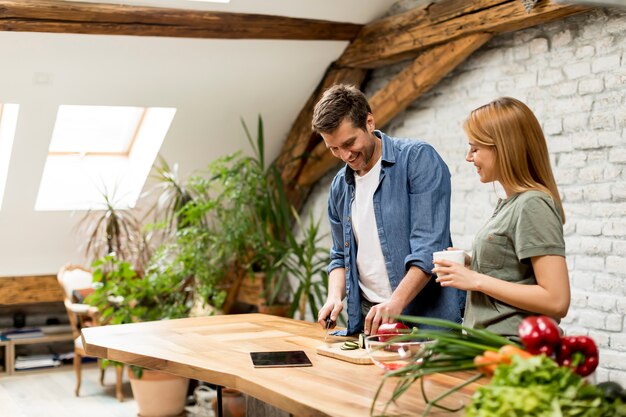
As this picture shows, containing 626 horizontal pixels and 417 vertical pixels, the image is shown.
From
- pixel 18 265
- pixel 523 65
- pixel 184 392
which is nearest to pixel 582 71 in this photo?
pixel 523 65

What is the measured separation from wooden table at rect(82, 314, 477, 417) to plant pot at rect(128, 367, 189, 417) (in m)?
2.00

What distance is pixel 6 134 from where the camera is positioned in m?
6.11

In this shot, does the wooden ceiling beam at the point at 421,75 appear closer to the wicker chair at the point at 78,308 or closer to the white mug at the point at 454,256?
the wicker chair at the point at 78,308

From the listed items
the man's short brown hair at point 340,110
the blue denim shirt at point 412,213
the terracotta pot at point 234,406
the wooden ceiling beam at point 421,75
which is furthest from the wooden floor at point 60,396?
the man's short brown hair at point 340,110

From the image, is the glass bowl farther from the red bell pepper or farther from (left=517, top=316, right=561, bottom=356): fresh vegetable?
(left=517, top=316, right=561, bottom=356): fresh vegetable

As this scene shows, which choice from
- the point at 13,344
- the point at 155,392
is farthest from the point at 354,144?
the point at 13,344

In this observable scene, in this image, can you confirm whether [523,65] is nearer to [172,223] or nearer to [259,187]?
[259,187]

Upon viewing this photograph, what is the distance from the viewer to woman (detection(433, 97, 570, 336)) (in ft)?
7.13

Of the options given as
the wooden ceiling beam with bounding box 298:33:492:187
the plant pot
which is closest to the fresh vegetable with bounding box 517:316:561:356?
the wooden ceiling beam with bounding box 298:33:492:187

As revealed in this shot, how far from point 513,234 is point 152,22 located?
131 inches

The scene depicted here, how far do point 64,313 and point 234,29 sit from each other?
327 centimetres

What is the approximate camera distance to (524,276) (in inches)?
89.4

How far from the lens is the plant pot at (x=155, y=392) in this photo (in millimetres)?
5359

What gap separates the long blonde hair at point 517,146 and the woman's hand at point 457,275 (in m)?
0.26
